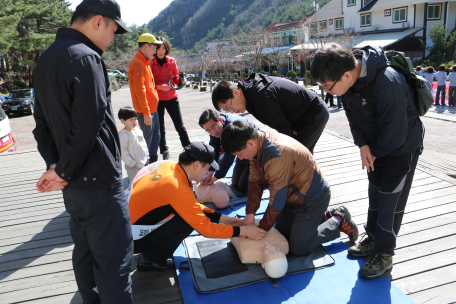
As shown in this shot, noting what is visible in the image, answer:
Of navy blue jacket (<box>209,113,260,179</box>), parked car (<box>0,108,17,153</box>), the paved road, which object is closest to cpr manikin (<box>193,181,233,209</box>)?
navy blue jacket (<box>209,113,260,179</box>)

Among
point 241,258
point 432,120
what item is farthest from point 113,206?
point 432,120

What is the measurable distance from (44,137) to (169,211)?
1030 mm

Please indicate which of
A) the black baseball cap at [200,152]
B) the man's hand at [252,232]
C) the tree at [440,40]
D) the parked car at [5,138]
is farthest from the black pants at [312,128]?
the tree at [440,40]

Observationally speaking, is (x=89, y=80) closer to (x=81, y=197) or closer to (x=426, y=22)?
(x=81, y=197)

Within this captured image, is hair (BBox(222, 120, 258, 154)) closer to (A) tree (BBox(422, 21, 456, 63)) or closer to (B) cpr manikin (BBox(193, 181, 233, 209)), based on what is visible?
(B) cpr manikin (BBox(193, 181, 233, 209))

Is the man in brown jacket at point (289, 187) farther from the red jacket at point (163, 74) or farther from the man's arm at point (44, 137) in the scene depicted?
the red jacket at point (163, 74)

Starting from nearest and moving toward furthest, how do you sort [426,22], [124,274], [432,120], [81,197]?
1. [81,197]
2. [124,274]
3. [432,120]
4. [426,22]

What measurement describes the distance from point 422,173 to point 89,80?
14.1 ft

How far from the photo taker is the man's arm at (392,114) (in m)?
2.17

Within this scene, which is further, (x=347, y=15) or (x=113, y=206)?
(x=347, y=15)

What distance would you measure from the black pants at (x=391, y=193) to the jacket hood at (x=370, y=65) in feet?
1.93

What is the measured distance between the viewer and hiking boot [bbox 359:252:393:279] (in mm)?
2412

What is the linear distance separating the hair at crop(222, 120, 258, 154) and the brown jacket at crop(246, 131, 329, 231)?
13cm

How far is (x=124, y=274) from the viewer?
1873 mm
